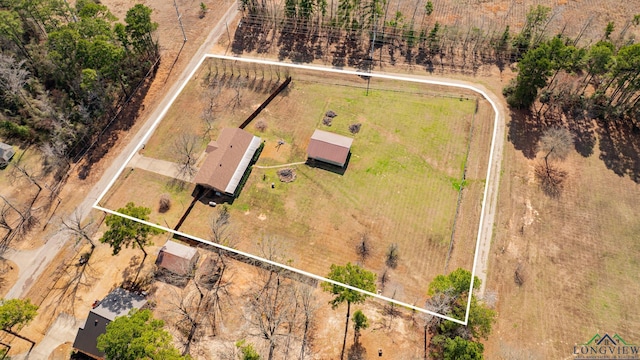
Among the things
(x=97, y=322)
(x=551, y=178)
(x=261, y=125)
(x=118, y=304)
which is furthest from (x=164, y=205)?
(x=551, y=178)

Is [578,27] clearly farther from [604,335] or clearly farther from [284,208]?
[284,208]

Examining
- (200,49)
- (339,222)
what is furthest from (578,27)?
(200,49)

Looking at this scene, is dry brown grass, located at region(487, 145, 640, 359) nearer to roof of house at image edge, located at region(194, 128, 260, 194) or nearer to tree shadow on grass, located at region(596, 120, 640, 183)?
tree shadow on grass, located at region(596, 120, 640, 183)

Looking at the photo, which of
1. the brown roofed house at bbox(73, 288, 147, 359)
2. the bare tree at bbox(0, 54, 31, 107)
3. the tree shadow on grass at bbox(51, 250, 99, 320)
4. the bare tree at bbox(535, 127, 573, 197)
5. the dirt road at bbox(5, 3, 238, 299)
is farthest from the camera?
the bare tree at bbox(0, 54, 31, 107)

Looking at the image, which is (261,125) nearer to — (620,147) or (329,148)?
(329,148)

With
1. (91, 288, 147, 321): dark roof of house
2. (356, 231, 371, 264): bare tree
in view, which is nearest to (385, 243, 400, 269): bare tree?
(356, 231, 371, 264): bare tree
